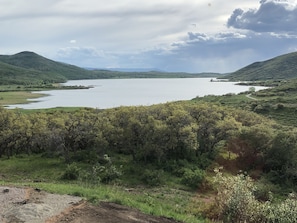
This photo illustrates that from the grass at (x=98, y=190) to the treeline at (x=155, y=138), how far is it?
10.3ft

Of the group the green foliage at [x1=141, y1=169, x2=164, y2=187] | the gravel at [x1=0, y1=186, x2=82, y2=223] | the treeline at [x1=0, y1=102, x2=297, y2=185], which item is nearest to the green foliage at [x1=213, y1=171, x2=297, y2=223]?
the gravel at [x1=0, y1=186, x2=82, y2=223]

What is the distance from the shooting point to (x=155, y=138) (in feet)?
148

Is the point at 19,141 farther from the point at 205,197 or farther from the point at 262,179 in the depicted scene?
the point at 262,179

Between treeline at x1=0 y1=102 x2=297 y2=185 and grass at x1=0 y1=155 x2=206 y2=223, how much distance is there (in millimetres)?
3131

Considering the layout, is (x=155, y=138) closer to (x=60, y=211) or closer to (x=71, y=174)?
(x=71, y=174)

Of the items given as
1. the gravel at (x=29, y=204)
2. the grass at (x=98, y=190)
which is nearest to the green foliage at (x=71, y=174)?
the grass at (x=98, y=190)

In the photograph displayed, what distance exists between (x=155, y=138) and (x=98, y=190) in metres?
21.8

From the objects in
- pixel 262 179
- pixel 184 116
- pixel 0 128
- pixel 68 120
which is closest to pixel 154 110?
pixel 184 116

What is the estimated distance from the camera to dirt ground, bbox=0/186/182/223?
675 inches

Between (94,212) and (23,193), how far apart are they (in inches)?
231

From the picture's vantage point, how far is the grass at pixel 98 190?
21391 millimetres

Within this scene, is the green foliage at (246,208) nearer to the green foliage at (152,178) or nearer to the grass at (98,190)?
the grass at (98,190)

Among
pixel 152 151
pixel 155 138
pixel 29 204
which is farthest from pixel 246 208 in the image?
pixel 152 151

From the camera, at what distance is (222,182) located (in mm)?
21141
